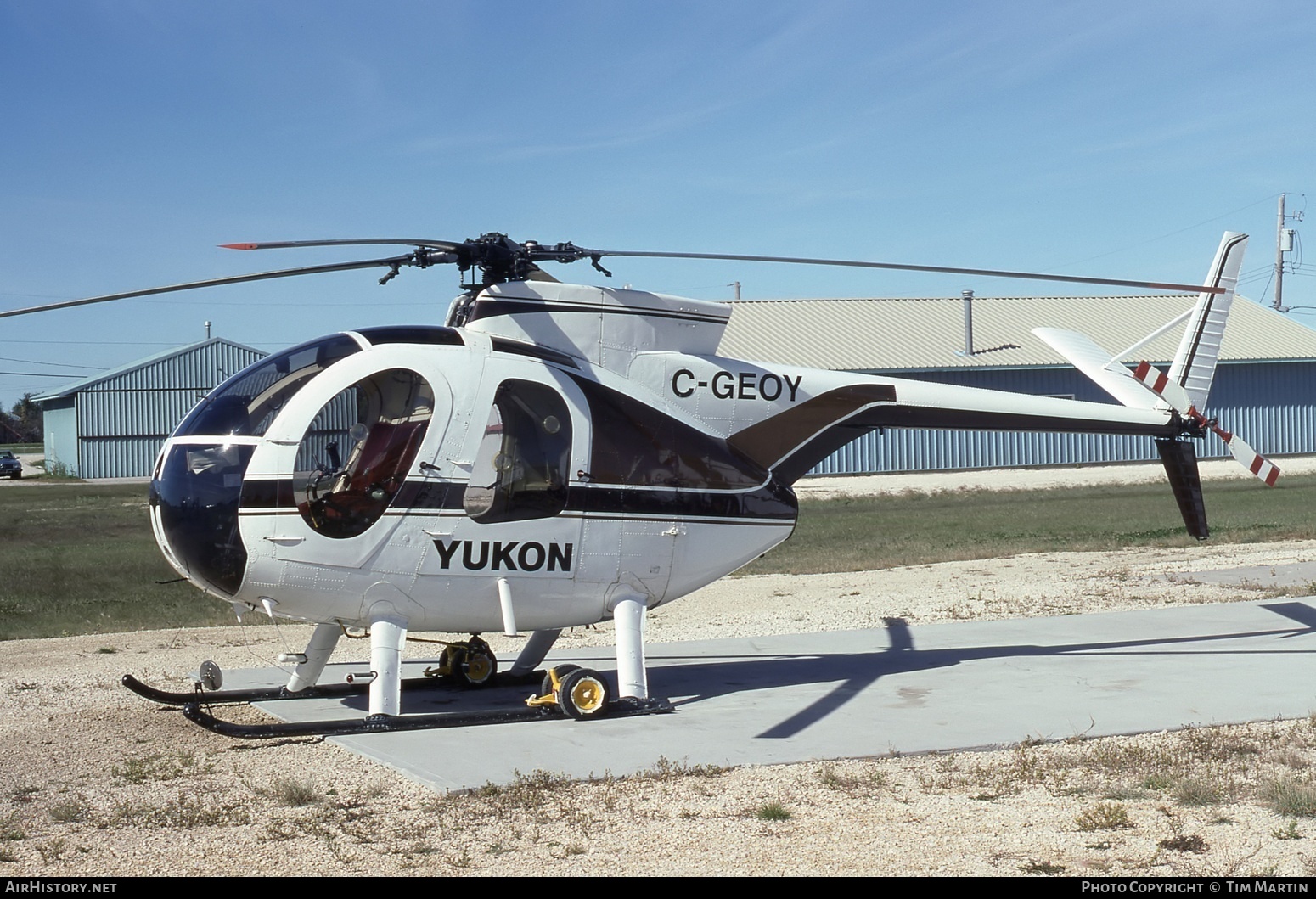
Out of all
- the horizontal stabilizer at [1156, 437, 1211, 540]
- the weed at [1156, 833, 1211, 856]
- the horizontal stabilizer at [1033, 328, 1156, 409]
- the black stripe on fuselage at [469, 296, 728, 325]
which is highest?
the black stripe on fuselage at [469, 296, 728, 325]

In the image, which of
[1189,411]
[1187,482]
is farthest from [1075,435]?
[1189,411]

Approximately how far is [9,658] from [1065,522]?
818 inches

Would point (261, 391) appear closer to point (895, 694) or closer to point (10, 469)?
point (895, 694)

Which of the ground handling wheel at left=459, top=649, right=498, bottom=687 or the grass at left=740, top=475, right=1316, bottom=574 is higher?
the grass at left=740, top=475, right=1316, bottom=574

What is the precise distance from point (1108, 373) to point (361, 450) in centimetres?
780

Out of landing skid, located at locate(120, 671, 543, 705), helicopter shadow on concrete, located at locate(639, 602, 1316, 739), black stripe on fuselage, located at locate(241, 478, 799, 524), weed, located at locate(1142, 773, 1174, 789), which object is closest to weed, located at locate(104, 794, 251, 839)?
black stripe on fuselage, located at locate(241, 478, 799, 524)

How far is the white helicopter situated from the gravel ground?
0.89 meters

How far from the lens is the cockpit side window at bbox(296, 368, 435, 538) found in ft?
28.9

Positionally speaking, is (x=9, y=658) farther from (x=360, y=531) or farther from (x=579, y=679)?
(x=579, y=679)

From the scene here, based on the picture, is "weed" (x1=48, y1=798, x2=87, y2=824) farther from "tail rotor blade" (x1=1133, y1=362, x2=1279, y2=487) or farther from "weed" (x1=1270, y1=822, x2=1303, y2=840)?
"tail rotor blade" (x1=1133, y1=362, x2=1279, y2=487)

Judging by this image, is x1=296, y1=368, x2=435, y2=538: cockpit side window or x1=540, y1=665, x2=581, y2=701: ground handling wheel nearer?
x1=296, y1=368, x2=435, y2=538: cockpit side window

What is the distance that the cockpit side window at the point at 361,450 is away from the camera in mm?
8797

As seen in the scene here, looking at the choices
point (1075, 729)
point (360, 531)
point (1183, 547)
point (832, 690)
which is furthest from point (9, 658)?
point (1183, 547)

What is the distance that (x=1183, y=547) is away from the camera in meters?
21.2
